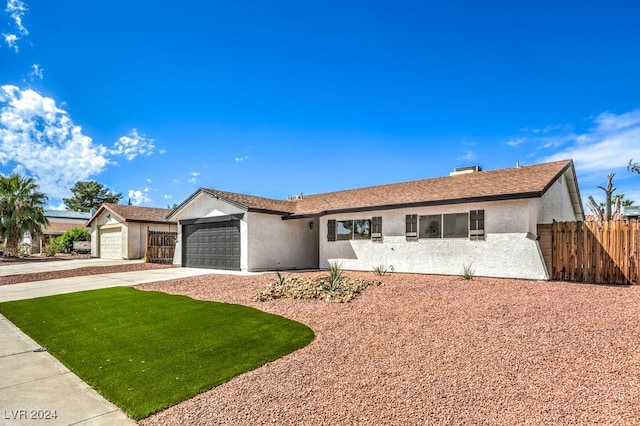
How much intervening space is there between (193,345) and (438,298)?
570 cm

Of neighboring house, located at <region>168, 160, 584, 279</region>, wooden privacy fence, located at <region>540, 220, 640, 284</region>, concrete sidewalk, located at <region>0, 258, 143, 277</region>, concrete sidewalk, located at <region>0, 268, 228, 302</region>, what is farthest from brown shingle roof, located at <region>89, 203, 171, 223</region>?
wooden privacy fence, located at <region>540, 220, 640, 284</region>

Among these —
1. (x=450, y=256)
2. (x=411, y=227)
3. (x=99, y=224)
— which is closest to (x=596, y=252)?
(x=450, y=256)

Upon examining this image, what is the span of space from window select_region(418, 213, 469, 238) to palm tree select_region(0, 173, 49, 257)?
30219 mm

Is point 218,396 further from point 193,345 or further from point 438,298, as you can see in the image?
point 438,298

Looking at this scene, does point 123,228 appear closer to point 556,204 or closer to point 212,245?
point 212,245

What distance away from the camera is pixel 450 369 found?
479 centimetres

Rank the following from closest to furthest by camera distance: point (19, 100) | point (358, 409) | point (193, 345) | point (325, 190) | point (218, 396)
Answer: point (358, 409), point (218, 396), point (193, 345), point (19, 100), point (325, 190)

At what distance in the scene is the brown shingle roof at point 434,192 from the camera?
488 inches

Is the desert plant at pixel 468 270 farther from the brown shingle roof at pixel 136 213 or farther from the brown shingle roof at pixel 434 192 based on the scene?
the brown shingle roof at pixel 136 213

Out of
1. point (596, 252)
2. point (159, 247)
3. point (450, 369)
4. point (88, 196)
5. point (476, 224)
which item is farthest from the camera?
point (88, 196)

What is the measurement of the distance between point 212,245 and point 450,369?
15.9m

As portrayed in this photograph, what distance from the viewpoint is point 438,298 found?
862 cm

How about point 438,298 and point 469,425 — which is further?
point 438,298

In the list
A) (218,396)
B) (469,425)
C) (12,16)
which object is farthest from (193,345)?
(12,16)
